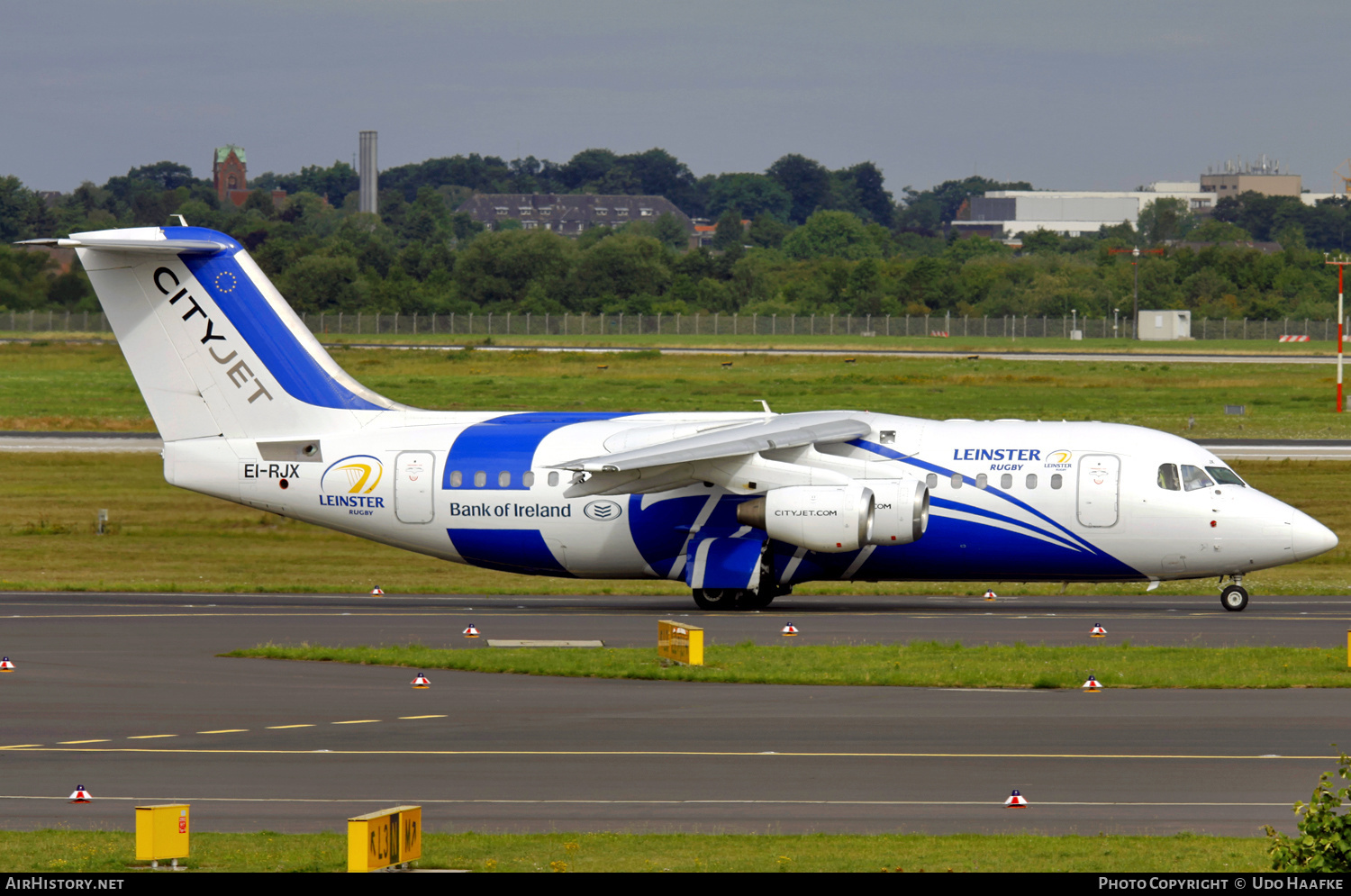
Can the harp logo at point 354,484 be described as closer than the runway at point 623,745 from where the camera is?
No

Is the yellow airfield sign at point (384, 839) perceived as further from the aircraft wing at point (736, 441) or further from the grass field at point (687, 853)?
the aircraft wing at point (736, 441)

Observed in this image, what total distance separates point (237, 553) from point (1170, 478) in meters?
23.3

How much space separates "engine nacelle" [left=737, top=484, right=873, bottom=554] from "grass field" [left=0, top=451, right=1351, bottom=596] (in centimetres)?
601

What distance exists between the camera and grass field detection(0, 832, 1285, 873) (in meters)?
13.1

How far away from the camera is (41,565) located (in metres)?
39.2

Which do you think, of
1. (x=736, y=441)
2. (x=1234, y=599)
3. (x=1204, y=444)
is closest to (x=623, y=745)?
(x=736, y=441)

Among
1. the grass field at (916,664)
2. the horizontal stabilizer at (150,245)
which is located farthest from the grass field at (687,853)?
the horizontal stabilizer at (150,245)

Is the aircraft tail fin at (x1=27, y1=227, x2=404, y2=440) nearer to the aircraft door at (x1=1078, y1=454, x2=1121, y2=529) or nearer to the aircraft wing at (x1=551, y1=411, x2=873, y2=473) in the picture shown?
the aircraft wing at (x1=551, y1=411, x2=873, y2=473)

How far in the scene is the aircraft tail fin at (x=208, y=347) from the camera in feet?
109

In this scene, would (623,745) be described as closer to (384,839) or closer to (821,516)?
(384,839)

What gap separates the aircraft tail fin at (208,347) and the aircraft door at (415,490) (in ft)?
5.45

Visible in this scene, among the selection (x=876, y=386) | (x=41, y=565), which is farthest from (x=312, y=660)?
(x=876, y=386)

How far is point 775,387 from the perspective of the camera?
80.8 m

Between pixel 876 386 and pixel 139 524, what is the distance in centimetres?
4505
